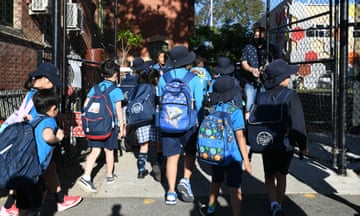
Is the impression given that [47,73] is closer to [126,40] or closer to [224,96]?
[224,96]

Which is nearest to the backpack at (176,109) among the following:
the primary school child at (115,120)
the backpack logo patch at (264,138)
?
the backpack logo patch at (264,138)

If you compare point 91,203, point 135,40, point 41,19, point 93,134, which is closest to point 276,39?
point 93,134

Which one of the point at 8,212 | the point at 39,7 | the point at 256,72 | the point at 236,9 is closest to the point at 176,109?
the point at 8,212

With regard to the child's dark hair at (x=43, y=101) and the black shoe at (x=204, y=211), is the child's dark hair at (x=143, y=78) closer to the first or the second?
the black shoe at (x=204, y=211)

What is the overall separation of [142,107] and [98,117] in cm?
92

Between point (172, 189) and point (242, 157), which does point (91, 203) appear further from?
point (242, 157)

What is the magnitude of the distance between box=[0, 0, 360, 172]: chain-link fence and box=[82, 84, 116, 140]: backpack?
2.38 feet

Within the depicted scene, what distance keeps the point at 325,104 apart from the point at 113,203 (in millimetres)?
9821

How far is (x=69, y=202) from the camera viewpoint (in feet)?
14.9

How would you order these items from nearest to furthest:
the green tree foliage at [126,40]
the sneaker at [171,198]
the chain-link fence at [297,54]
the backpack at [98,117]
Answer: the sneaker at [171,198] < the backpack at [98,117] < the chain-link fence at [297,54] < the green tree foliage at [126,40]

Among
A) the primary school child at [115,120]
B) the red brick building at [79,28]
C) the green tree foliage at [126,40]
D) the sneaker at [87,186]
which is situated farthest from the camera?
the green tree foliage at [126,40]

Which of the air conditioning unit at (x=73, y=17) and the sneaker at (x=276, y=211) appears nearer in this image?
the sneaker at (x=276, y=211)

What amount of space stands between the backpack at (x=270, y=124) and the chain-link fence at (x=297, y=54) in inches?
85.8

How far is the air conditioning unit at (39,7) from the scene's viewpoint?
10.1 m
